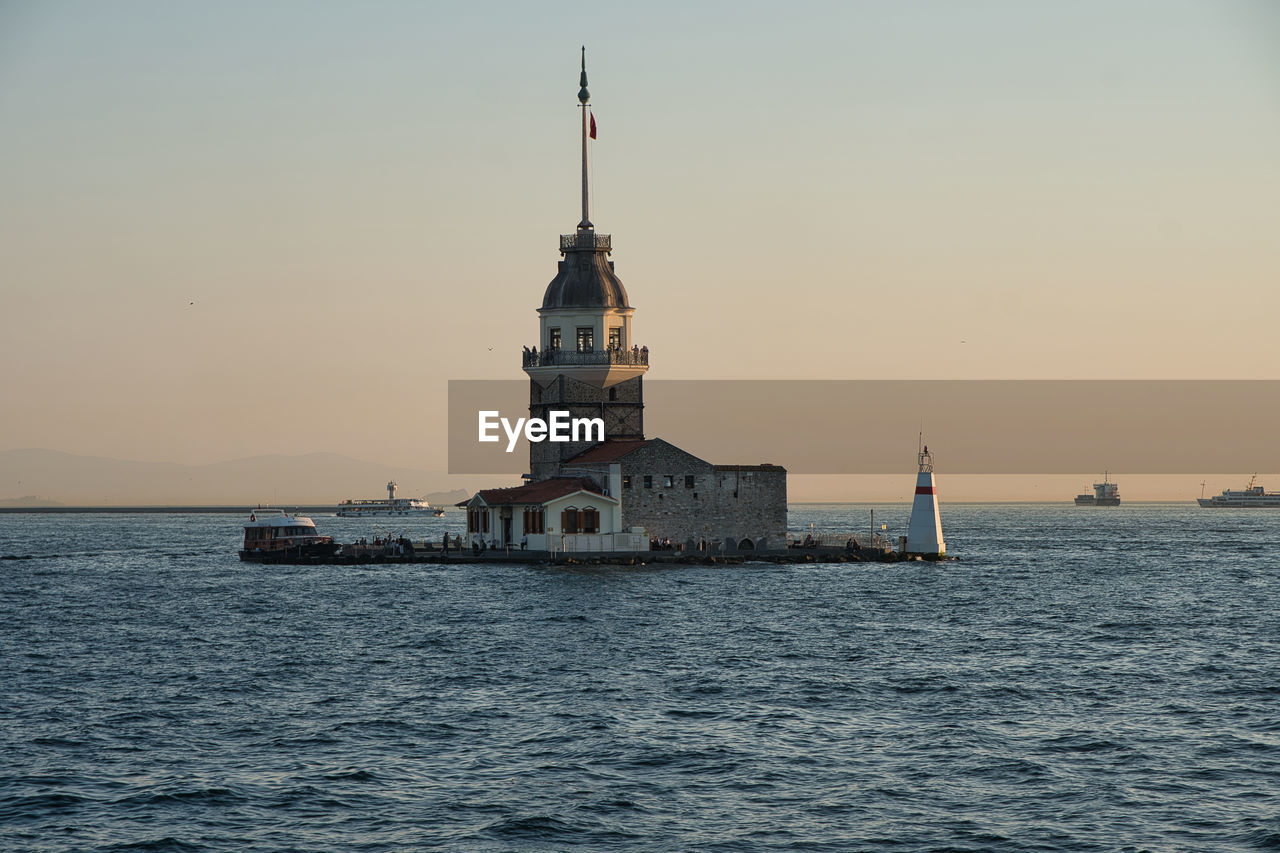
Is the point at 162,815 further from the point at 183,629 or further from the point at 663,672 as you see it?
the point at 183,629

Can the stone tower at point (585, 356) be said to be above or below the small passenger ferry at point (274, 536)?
above

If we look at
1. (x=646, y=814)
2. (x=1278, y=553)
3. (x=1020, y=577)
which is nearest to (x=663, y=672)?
(x=646, y=814)

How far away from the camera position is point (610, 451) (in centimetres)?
8069

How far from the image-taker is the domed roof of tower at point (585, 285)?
85.9 metres

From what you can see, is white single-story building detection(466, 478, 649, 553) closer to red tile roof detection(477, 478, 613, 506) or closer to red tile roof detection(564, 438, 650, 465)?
red tile roof detection(477, 478, 613, 506)

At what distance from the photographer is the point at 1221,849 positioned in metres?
22.1

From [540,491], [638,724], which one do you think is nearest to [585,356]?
[540,491]

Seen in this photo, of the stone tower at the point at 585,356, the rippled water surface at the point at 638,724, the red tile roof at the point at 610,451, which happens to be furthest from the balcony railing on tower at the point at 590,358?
the rippled water surface at the point at 638,724

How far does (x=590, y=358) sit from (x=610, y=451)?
6959 mm

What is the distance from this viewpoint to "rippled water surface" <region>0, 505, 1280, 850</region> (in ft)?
77.2

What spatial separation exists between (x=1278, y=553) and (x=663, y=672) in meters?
98.5

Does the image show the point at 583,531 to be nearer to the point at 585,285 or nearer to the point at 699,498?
the point at 699,498

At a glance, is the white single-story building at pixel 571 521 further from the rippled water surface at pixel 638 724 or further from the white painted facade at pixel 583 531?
the rippled water surface at pixel 638 724

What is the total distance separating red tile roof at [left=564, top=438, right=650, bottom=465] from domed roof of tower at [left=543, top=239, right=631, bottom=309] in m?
8.60
